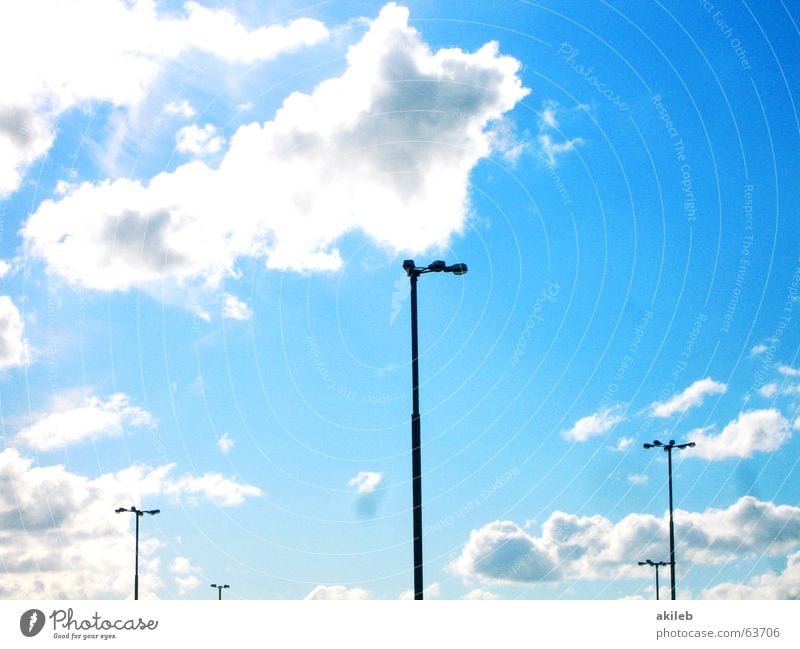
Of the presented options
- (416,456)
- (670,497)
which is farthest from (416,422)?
(670,497)

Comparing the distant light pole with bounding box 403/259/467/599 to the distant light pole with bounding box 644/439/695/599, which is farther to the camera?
the distant light pole with bounding box 644/439/695/599

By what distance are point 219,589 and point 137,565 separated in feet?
179

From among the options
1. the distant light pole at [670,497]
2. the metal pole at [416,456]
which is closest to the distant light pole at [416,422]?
the metal pole at [416,456]

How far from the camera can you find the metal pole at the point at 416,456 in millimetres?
21281

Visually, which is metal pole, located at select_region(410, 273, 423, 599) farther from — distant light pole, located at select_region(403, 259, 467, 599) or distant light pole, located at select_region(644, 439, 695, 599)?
distant light pole, located at select_region(644, 439, 695, 599)

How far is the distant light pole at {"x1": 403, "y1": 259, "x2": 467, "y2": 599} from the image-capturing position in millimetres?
21312

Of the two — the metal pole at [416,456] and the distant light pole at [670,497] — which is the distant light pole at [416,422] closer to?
the metal pole at [416,456]

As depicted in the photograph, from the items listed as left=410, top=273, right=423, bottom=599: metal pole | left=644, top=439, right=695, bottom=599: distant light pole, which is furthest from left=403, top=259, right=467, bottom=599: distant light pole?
left=644, top=439, right=695, bottom=599: distant light pole

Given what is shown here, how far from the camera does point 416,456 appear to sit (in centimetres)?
2205

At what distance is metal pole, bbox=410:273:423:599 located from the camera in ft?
69.8

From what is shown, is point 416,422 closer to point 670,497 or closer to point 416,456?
point 416,456
